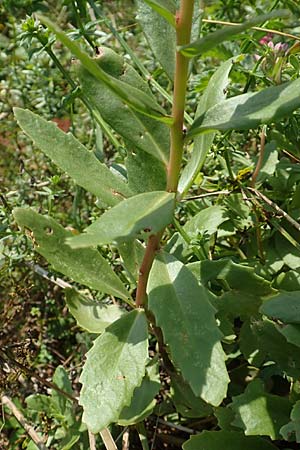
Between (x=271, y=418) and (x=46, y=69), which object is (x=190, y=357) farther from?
(x=46, y=69)

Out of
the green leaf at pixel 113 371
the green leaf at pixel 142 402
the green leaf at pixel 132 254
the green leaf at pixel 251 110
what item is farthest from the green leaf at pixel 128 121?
the green leaf at pixel 142 402

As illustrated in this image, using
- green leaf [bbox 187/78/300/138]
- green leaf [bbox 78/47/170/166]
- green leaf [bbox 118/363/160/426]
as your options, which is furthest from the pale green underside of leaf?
green leaf [bbox 118/363/160/426]

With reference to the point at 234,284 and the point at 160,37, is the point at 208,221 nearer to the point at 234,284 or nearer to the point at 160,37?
the point at 234,284

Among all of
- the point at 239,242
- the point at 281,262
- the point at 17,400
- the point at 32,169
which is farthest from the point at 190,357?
the point at 32,169

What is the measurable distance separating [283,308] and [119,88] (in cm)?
52

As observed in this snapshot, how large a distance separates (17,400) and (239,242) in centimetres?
72

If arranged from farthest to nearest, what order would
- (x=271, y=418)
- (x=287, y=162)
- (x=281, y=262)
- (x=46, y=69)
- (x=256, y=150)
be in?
(x=46, y=69), (x=256, y=150), (x=287, y=162), (x=281, y=262), (x=271, y=418)

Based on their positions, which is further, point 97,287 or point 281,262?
point 281,262

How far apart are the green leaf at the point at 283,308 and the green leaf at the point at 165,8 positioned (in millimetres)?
547

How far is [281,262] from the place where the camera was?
5.27 feet

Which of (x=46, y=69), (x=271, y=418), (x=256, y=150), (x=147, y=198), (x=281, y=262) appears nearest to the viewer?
(x=147, y=198)

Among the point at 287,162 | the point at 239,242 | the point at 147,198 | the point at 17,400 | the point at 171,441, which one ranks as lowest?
the point at 171,441

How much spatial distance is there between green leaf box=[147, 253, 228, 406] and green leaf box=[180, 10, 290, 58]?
0.43 metres

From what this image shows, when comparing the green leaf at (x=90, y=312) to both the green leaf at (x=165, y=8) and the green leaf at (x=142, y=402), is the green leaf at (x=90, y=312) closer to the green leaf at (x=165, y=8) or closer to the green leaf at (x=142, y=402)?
the green leaf at (x=142, y=402)
